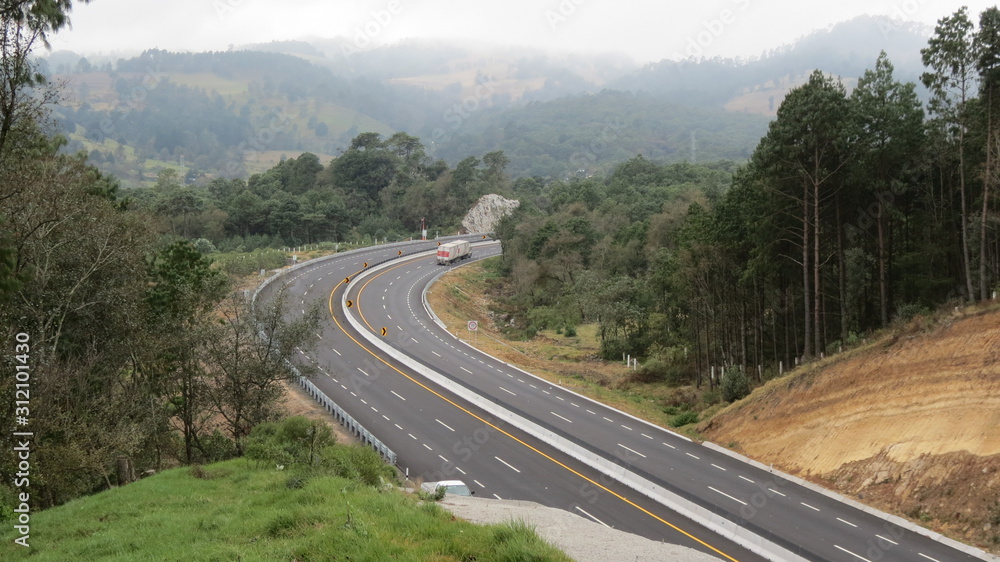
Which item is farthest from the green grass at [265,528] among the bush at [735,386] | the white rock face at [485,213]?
the white rock face at [485,213]

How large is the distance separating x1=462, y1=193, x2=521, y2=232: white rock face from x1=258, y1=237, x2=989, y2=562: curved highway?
208 ft

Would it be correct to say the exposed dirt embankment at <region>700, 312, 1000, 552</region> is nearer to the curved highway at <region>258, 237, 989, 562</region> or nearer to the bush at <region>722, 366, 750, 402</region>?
the curved highway at <region>258, 237, 989, 562</region>

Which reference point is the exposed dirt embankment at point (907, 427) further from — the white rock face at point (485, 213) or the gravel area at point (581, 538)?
the white rock face at point (485, 213)

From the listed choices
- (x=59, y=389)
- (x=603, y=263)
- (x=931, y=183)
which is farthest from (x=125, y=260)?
(x=603, y=263)

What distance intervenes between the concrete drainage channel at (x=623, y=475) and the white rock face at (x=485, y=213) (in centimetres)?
6995

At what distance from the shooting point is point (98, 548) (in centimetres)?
1402

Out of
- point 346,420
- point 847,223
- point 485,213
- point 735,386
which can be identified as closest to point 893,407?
point 735,386

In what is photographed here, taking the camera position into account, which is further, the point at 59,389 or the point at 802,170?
the point at 802,170

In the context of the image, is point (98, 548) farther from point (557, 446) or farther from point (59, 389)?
point (557, 446)

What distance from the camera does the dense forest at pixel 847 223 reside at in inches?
1243

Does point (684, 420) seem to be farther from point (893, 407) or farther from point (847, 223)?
point (847, 223)

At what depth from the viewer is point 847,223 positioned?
3612 centimetres

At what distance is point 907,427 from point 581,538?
16.1 meters

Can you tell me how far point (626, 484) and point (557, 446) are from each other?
5199mm
